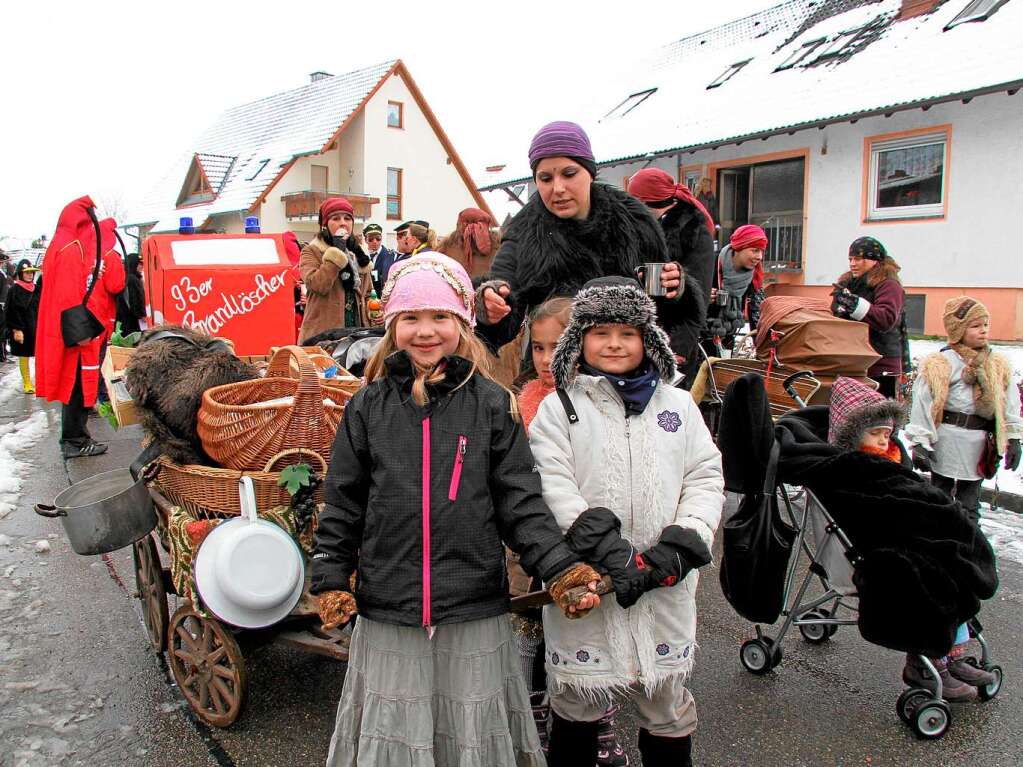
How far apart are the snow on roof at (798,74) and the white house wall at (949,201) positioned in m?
0.62

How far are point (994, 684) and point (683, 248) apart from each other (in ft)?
8.01

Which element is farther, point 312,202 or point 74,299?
Answer: point 312,202

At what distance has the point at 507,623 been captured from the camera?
2367 mm

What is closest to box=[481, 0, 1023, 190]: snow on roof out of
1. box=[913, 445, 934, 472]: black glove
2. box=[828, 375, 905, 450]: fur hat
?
box=[913, 445, 934, 472]: black glove

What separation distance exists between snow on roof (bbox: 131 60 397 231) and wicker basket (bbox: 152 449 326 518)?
92.9ft

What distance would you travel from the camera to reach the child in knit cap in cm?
321

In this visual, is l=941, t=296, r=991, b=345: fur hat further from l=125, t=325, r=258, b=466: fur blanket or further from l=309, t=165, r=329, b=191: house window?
l=309, t=165, r=329, b=191: house window

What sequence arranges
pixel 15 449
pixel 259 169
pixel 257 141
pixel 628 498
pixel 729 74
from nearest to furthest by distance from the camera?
pixel 628 498
pixel 15 449
pixel 729 74
pixel 259 169
pixel 257 141

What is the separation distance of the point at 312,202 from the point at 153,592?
86.7 ft

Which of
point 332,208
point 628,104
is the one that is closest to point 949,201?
point 628,104

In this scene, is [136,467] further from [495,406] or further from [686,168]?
[686,168]

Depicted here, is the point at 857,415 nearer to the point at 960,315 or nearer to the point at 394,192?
the point at 960,315

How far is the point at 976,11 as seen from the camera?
1453 centimetres

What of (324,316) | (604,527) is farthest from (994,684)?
(324,316)
